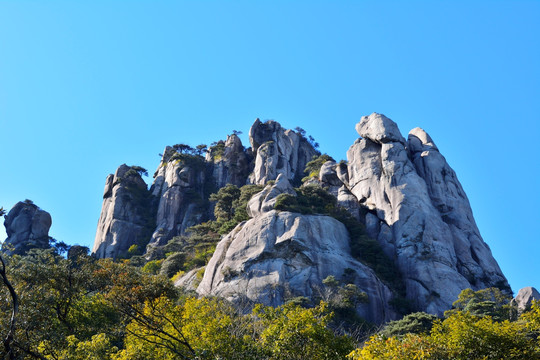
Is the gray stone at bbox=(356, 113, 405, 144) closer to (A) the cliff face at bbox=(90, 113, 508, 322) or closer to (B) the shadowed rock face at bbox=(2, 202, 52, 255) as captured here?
(A) the cliff face at bbox=(90, 113, 508, 322)

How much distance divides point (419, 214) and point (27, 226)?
171 feet

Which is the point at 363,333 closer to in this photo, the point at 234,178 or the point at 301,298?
the point at 301,298

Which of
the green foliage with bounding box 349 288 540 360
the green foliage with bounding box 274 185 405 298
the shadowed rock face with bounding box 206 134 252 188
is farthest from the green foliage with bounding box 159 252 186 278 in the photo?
the green foliage with bounding box 349 288 540 360

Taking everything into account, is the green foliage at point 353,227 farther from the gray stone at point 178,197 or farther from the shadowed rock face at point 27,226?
the shadowed rock face at point 27,226

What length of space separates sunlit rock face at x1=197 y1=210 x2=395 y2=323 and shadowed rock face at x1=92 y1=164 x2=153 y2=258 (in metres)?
27.7

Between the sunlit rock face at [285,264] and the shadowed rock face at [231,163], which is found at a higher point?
the shadowed rock face at [231,163]

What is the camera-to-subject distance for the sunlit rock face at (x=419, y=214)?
48.4 m

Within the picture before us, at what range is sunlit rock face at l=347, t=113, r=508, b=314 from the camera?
48.4 meters

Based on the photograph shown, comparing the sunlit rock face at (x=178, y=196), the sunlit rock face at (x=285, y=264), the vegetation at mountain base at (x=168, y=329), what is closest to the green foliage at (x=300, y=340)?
the vegetation at mountain base at (x=168, y=329)

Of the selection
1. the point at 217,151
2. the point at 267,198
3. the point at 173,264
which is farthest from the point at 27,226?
the point at 267,198

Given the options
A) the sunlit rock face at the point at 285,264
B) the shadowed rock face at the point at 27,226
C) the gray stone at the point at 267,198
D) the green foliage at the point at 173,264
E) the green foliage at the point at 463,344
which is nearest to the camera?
the green foliage at the point at 463,344

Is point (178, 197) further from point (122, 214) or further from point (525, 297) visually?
point (525, 297)

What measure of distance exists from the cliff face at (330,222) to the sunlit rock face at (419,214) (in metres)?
0.11

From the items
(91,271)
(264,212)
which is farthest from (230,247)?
(91,271)
